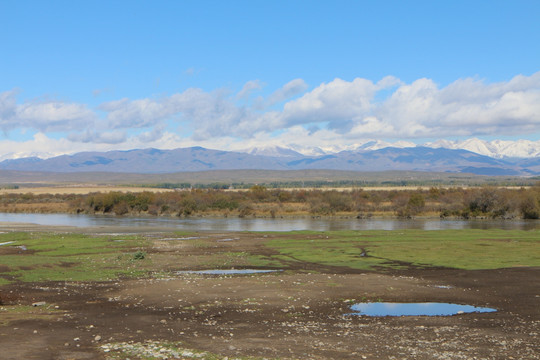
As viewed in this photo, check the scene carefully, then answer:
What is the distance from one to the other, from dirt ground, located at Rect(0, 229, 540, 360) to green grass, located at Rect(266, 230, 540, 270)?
4.53m

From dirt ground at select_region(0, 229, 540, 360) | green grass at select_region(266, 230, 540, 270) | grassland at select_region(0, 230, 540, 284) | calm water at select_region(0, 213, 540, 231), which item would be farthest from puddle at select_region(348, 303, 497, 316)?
calm water at select_region(0, 213, 540, 231)

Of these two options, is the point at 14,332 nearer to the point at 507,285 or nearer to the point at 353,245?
the point at 507,285

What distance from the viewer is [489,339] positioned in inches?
640

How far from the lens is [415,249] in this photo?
3950cm

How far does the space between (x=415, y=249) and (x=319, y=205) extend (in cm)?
5672

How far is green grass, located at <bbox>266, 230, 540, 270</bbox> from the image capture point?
110 feet

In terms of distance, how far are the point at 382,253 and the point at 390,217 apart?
166 ft

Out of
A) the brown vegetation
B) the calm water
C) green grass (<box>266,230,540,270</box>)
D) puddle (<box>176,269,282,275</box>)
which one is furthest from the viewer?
the brown vegetation

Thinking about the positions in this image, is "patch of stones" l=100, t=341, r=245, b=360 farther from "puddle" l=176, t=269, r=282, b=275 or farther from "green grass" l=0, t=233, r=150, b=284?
"puddle" l=176, t=269, r=282, b=275

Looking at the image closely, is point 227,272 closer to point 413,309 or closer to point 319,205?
point 413,309

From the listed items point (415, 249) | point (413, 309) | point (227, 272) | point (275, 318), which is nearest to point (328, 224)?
point (415, 249)

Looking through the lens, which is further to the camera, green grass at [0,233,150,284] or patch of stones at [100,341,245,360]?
green grass at [0,233,150,284]

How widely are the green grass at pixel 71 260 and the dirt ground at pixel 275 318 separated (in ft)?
9.03

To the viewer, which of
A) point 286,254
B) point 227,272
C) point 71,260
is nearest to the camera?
point 227,272
